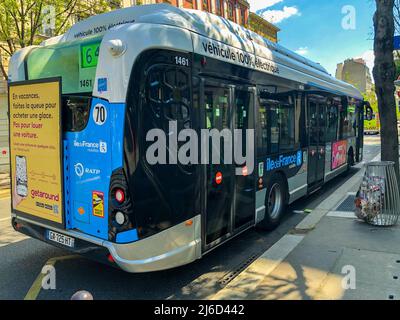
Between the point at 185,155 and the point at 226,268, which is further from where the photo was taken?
the point at 226,268

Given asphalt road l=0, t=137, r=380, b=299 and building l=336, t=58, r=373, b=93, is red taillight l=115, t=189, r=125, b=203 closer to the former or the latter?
asphalt road l=0, t=137, r=380, b=299

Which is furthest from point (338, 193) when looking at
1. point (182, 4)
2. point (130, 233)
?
point (182, 4)

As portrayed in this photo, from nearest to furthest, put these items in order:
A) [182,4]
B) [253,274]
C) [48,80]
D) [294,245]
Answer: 1. [48,80]
2. [253,274]
3. [294,245]
4. [182,4]

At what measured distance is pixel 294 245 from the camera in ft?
17.9

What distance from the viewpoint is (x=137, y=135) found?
11.3 ft

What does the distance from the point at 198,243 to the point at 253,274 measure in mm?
853

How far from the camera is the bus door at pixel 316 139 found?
7918 mm

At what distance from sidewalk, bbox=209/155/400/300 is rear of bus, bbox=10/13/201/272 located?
91cm

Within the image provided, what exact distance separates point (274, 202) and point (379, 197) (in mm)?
1766

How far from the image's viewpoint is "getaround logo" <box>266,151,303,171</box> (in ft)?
19.9

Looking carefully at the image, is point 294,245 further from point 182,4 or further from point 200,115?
point 182,4

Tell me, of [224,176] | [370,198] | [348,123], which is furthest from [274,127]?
[348,123]

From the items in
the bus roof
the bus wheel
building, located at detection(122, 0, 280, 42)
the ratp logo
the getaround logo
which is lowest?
the bus wheel

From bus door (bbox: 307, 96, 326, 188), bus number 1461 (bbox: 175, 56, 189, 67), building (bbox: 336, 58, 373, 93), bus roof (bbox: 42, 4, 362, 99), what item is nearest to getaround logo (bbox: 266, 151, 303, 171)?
bus door (bbox: 307, 96, 326, 188)
